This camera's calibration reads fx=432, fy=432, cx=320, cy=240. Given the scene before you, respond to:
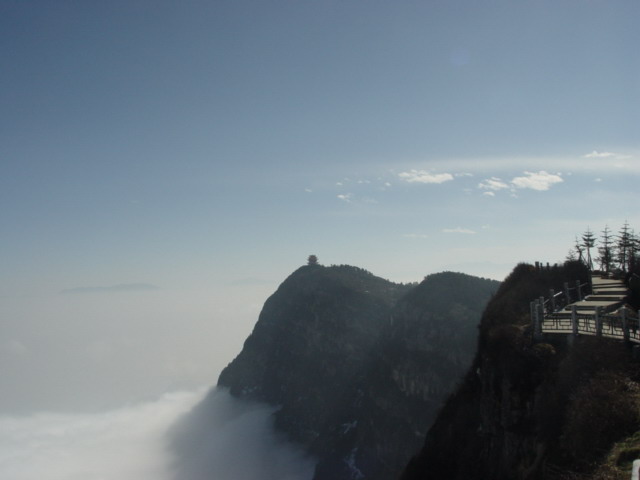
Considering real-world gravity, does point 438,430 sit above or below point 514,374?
below

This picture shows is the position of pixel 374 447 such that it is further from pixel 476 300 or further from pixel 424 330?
pixel 476 300

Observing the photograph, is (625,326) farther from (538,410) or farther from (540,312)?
(538,410)

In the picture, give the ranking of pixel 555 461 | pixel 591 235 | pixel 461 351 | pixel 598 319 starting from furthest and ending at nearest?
pixel 461 351, pixel 591 235, pixel 598 319, pixel 555 461

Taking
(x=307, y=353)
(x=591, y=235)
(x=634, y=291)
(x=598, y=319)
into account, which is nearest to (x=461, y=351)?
(x=591, y=235)

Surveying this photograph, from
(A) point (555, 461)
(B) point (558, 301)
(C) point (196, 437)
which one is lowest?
(C) point (196, 437)

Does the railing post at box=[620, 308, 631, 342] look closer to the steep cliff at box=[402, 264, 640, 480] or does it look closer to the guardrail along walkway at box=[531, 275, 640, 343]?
the guardrail along walkway at box=[531, 275, 640, 343]

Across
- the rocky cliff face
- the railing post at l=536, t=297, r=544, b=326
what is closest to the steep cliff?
the railing post at l=536, t=297, r=544, b=326

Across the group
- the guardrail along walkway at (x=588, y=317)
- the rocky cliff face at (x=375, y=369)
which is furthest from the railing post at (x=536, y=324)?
the rocky cliff face at (x=375, y=369)

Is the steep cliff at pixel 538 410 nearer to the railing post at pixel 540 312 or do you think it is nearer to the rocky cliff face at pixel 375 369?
the railing post at pixel 540 312
